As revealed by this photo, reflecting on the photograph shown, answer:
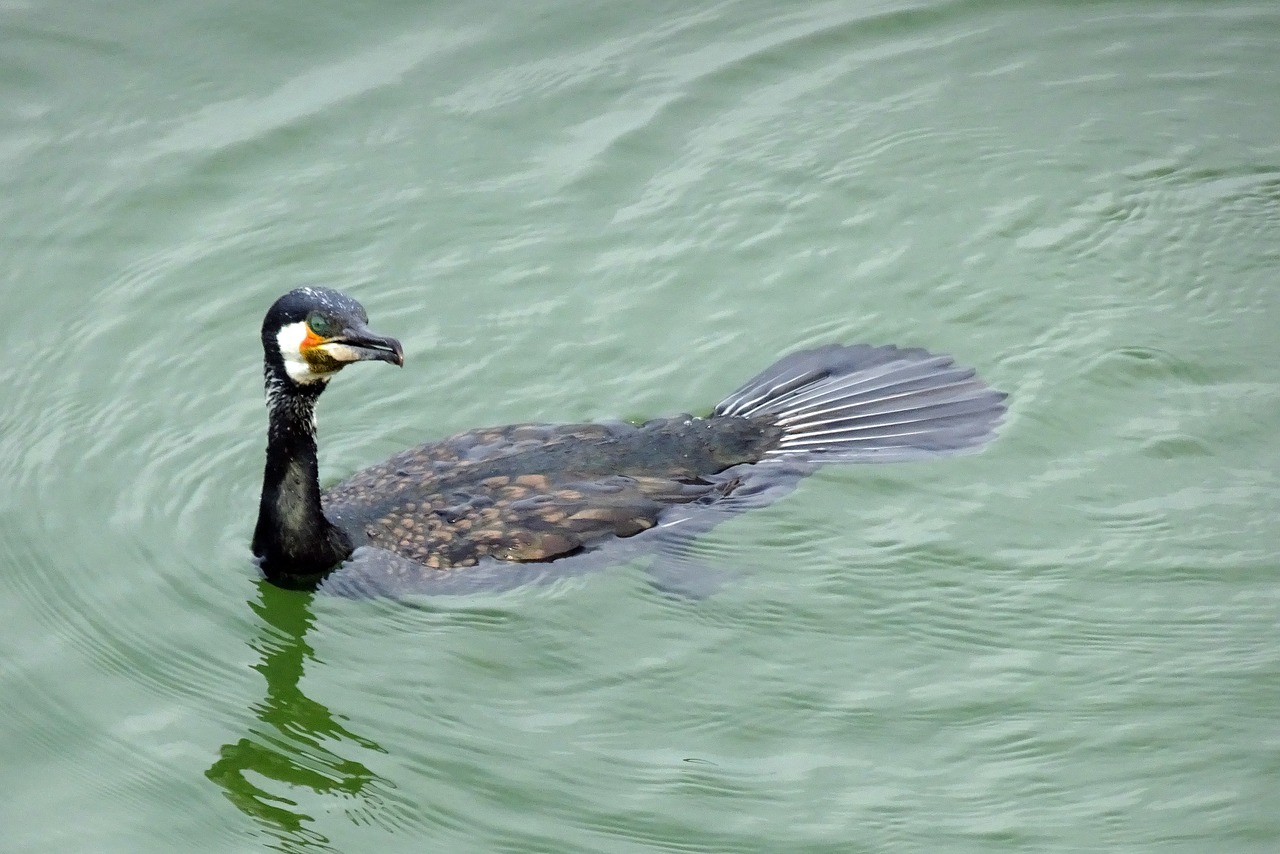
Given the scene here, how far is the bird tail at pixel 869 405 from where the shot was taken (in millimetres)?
7719

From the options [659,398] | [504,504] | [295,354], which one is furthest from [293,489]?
[659,398]

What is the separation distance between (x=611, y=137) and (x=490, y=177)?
718 mm

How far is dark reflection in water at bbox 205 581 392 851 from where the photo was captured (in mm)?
6207

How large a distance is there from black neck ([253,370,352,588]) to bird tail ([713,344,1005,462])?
6.21 feet

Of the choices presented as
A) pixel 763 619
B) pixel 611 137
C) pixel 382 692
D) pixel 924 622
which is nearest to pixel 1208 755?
pixel 924 622

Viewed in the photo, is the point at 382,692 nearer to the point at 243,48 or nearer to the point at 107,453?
the point at 107,453

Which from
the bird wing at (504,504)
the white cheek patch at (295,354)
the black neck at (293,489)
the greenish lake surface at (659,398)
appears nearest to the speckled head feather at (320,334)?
the white cheek patch at (295,354)

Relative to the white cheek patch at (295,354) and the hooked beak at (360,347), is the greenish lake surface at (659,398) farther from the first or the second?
the hooked beak at (360,347)

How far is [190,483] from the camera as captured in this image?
7789 millimetres

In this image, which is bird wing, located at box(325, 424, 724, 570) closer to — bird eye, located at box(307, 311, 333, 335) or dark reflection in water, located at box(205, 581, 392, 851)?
dark reflection in water, located at box(205, 581, 392, 851)

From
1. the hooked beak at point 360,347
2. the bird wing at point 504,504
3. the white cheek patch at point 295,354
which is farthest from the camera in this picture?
the bird wing at point 504,504

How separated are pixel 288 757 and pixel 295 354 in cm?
153

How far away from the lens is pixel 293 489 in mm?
7055

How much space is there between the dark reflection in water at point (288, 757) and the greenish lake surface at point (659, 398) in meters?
0.02
